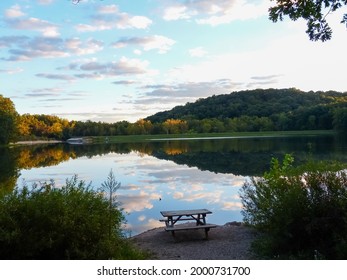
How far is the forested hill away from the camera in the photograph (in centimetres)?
12156

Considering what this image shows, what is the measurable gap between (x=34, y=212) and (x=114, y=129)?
11887 cm

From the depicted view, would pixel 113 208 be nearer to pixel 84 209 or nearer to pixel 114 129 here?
pixel 84 209

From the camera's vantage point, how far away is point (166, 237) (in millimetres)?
10391

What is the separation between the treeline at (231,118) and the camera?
101062 mm

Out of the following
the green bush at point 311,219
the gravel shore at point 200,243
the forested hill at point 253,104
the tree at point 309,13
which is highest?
the forested hill at point 253,104

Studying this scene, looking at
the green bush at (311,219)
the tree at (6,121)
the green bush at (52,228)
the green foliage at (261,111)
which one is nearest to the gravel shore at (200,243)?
the green bush at (311,219)

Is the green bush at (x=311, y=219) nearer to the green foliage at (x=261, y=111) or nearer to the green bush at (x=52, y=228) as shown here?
the green bush at (x=52, y=228)

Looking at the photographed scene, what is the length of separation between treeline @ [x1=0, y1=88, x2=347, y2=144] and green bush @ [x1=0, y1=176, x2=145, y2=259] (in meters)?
93.7

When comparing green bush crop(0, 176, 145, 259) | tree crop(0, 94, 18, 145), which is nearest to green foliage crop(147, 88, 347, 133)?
tree crop(0, 94, 18, 145)

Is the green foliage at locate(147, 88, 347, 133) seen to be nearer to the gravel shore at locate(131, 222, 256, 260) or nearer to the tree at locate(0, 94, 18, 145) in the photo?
the tree at locate(0, 94, 18, 145)

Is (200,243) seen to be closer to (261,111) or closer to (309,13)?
(309,13)

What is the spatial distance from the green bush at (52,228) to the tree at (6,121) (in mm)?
68391

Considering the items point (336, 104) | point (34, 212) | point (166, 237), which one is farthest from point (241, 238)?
point (336, 104)

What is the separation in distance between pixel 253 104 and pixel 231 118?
900 centimetres
